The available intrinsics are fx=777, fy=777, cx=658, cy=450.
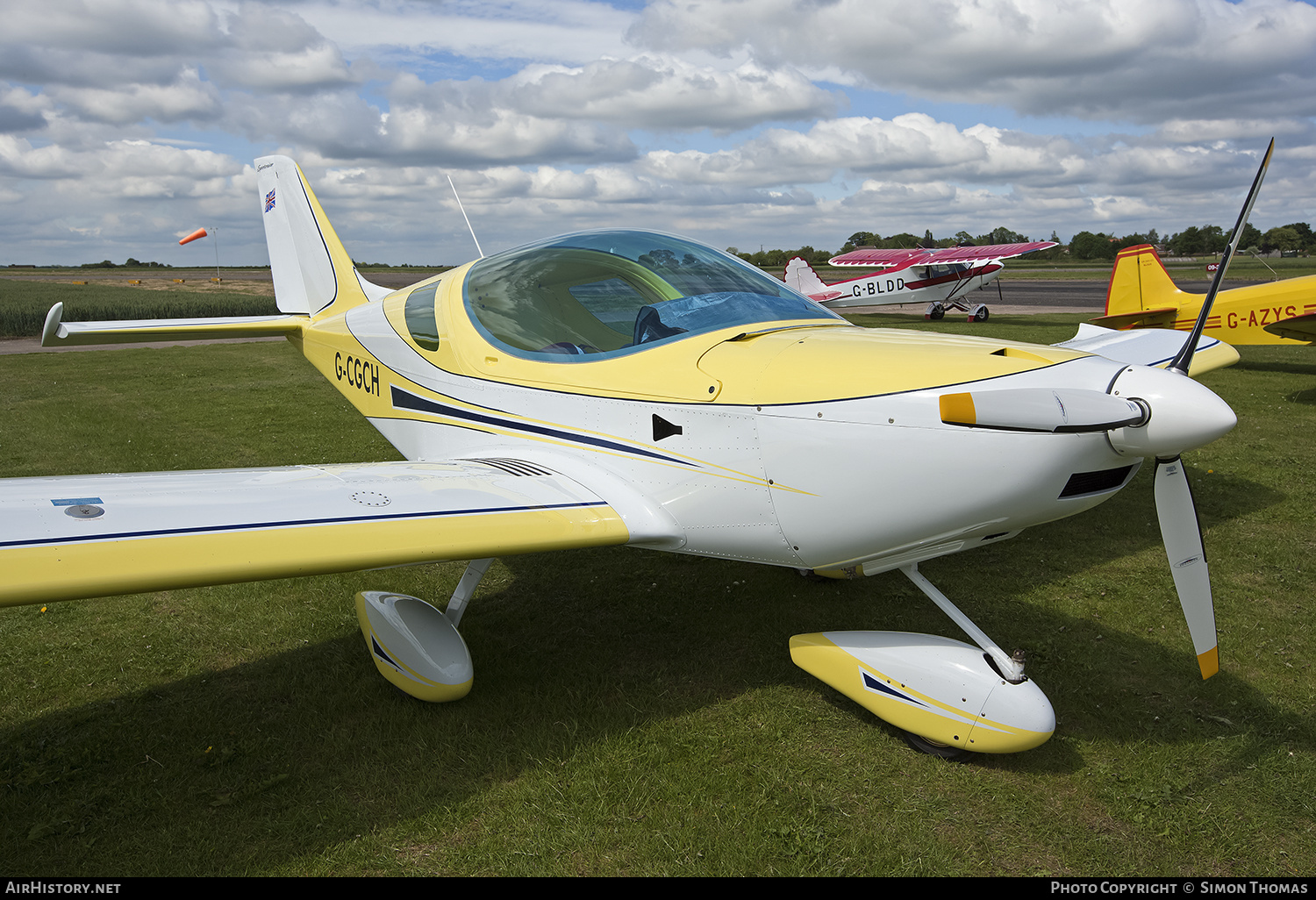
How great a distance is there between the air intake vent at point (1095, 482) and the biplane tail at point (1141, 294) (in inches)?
587

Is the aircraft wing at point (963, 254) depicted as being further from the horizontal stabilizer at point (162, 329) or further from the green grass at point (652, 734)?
the horizontal stabilizer at point (162, 329)

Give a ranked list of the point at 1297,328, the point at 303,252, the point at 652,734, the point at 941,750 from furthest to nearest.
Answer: the point at 1297,328 < the point at 303,252 < the point at 652,734 < the point at 941,750

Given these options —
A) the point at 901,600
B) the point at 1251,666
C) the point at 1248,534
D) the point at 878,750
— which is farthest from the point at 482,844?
the point at 1248,534

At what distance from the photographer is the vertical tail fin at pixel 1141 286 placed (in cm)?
1513

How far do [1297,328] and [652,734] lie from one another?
1337cm

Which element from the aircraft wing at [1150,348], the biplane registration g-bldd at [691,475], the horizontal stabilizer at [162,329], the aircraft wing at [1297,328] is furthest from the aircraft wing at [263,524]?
the aircraft wing at [1297,328]

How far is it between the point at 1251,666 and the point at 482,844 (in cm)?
371

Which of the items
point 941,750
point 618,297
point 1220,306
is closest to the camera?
point 941,750

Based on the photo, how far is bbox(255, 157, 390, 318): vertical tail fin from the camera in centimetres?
646

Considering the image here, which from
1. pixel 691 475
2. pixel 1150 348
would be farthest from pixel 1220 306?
pixel 691 475

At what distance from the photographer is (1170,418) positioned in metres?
2.38

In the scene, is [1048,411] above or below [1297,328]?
above

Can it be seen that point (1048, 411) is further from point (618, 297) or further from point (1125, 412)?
point (618, 297)

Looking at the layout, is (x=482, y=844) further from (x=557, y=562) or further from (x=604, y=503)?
(x=557, y=562)
